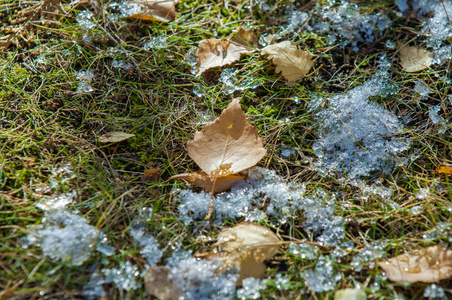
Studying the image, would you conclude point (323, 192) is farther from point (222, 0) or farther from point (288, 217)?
point (222, 0)

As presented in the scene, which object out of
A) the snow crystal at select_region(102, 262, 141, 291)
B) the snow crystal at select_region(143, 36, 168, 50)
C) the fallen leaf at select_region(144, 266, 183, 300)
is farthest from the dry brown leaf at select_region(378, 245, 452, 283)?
the snow crystal at select_region(143, 36, 168, 50)

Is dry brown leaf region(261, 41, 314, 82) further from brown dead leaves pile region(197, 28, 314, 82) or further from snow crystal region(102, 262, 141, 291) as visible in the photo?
snow crystal region(102, 262, 141, 291)

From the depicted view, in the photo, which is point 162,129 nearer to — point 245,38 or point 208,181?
point 208,181

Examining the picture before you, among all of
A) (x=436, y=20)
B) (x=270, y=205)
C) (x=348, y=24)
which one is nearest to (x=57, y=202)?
(x=270, y=205)

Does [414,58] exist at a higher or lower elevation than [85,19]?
lower

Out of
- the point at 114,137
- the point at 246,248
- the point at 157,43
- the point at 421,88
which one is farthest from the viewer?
the point at 157,43

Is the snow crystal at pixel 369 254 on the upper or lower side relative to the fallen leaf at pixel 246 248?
lower

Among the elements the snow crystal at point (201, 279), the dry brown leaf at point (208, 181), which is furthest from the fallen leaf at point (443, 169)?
the snow crystal at point (201, 279)

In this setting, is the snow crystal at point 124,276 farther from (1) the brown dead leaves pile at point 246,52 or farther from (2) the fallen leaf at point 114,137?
(1) the brown dead leaves pile at point 246,52
